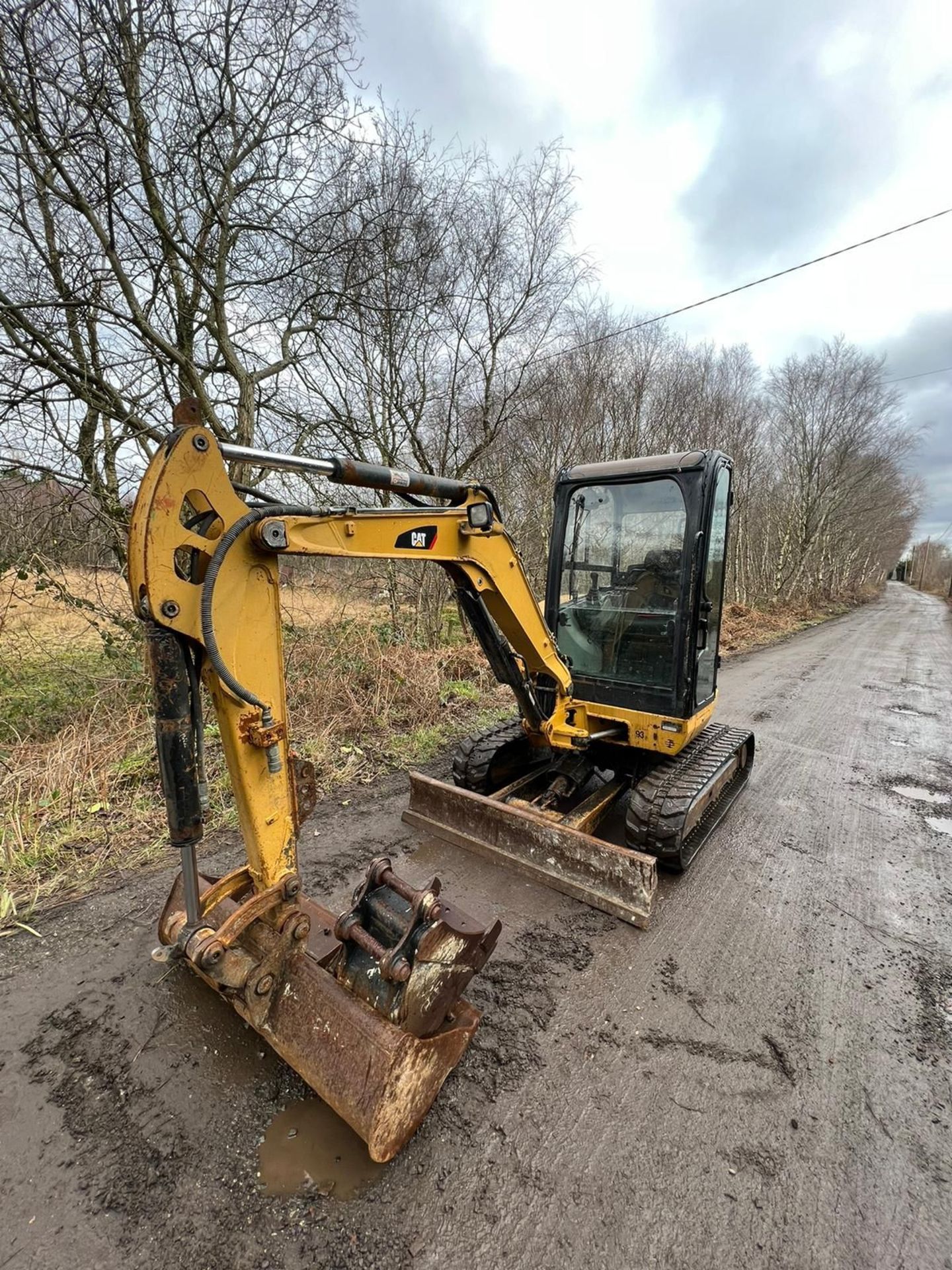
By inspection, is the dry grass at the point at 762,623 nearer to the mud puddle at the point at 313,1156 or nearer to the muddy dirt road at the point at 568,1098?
the muddy dirt road at the point at 568,1098

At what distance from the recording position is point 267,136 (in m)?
5.24

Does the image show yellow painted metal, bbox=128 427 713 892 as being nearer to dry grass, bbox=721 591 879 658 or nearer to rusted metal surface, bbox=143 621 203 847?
rusted metal surface, bbox=143 621 203 847

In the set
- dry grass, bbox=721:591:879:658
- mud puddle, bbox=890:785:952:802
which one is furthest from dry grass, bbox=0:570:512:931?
dry grass, bbox=721:591:879:658

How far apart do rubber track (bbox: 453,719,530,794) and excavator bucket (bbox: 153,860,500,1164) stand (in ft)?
6.45

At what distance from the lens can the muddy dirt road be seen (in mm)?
1633

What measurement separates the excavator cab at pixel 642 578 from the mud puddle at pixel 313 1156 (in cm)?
285

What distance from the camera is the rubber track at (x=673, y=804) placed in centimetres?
332

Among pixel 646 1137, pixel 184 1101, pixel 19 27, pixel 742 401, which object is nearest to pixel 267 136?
pixel 19 27

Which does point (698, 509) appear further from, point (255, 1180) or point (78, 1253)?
point (78, 1253)

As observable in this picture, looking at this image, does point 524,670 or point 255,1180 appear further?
point 524,670

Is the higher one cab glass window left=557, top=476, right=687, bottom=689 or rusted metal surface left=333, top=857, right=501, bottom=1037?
cab glass window left=557, top=476, right=687, bottom=689

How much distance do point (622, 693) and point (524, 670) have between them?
82cm

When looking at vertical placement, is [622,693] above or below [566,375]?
below

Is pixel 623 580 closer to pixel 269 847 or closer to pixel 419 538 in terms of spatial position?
pixel 419 538
